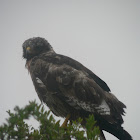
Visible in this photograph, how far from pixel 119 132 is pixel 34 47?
3.30 m

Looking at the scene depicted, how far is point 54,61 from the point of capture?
5262mm

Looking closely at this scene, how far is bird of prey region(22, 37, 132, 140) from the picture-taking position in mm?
4395

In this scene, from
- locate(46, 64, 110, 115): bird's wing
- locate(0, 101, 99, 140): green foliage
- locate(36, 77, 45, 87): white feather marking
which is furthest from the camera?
locate(36, 77, 45, 87): white feather marking

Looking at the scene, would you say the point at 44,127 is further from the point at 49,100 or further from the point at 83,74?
the point at 83,74

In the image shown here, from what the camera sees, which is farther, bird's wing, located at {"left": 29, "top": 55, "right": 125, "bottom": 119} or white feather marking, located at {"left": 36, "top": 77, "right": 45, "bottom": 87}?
white feather marking, located at {"left": 36, "top": 77, "right": 45, "bottom": 87}

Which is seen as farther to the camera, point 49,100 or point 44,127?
point 49,100

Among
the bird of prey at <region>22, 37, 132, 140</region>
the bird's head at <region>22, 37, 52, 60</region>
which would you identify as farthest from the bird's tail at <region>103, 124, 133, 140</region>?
the bird's head at <region>22, 37, 52, 60</region>

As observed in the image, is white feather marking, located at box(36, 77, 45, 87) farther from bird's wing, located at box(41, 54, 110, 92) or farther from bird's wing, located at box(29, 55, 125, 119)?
bird's wing, located at box(41, 54, 110, 92)

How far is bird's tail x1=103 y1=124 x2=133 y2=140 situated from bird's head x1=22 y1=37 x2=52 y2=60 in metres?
2.91

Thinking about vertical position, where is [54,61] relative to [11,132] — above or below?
above

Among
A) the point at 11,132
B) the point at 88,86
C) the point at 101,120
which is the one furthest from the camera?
the point at 88,86

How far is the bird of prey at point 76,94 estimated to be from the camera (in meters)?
4.39

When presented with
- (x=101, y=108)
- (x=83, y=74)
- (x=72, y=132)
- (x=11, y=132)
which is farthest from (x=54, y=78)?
(x=11, y=132)

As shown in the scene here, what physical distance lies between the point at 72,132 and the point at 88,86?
210cm
